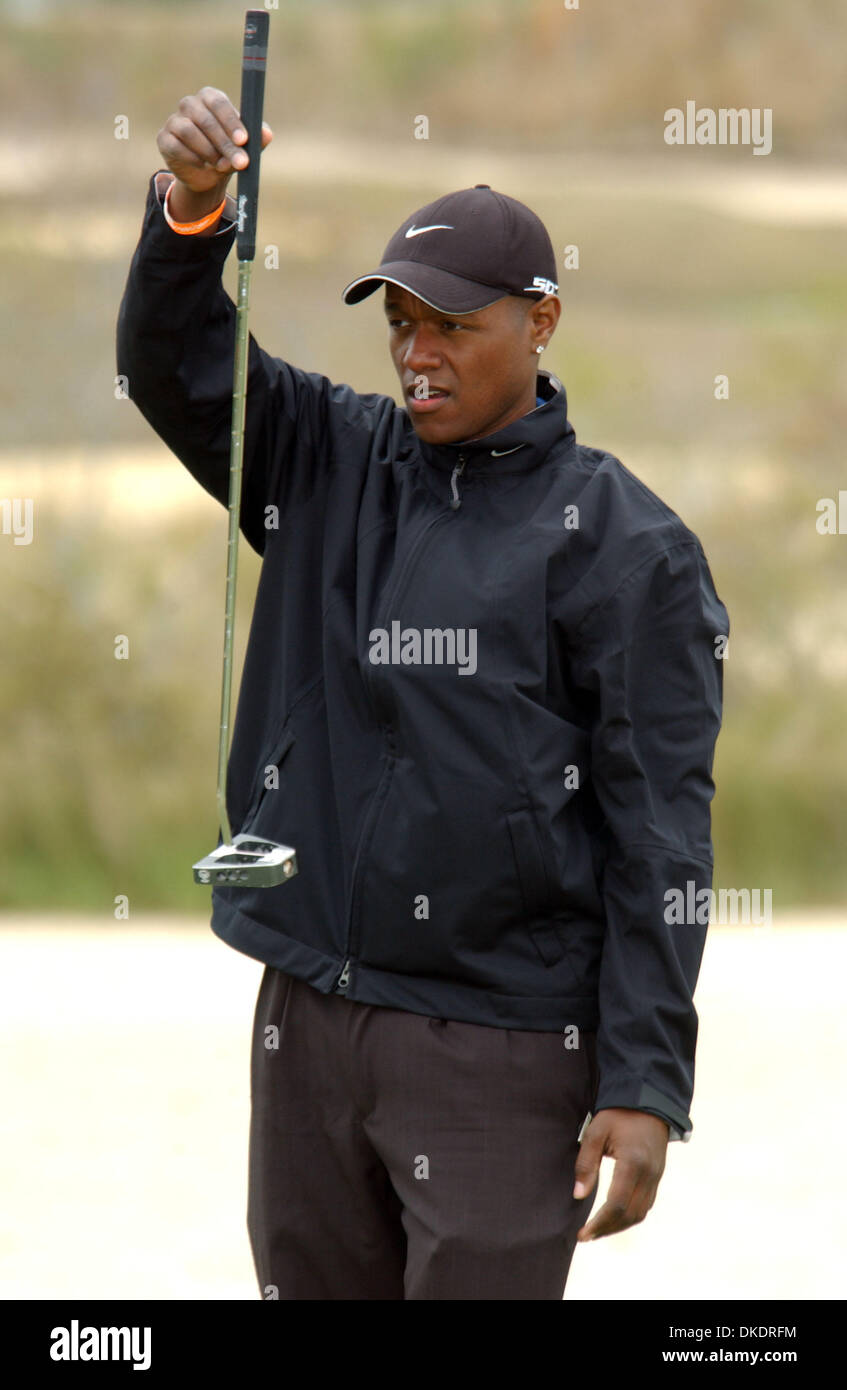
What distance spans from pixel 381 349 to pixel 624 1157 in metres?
11.1

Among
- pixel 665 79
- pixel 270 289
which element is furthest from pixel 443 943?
pixel 665 79

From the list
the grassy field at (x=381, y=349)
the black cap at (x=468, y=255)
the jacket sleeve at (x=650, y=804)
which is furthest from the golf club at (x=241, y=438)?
the grassy field at (x=381, y=349)

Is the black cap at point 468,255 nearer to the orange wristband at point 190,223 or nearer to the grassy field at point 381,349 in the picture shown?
the orange wristband at point 190,223

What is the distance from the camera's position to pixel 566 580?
89.2 inches

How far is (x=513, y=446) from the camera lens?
2330 mm

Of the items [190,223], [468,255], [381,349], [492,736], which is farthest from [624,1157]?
[381,349]

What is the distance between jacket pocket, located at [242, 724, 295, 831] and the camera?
239 centimetres

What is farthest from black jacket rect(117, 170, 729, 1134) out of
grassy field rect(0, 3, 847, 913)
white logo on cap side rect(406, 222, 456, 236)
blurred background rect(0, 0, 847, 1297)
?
grassy field rect(0, 3, 847, 913)

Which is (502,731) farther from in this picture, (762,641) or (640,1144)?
(762,641)

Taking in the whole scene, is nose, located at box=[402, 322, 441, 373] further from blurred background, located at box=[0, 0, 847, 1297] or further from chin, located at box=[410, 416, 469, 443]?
blurred background, located at box=[0, 0, 847, 1297]

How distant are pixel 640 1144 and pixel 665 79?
2285cm

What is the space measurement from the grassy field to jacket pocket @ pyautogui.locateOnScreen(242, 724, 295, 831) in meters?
5.30

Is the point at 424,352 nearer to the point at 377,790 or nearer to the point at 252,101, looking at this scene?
the point at 252,101

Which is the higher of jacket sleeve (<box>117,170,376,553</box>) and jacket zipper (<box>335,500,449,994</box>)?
jacket sleeve (<box>117,170,376,553</box>)
